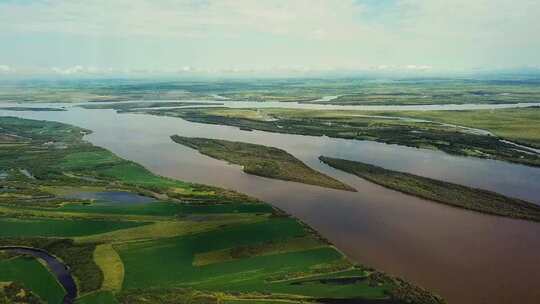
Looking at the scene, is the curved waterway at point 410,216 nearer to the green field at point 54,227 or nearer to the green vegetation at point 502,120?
the green field at point 54,227

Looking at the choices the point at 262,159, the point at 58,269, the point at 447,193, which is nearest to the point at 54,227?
the point at 58,269

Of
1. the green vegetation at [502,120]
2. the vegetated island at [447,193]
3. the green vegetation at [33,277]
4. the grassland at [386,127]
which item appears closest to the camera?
the green vegetation at [33,277]

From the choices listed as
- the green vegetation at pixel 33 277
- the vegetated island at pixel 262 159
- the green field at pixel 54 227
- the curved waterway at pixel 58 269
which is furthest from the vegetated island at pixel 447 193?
the green vegetation at pixel 33 277

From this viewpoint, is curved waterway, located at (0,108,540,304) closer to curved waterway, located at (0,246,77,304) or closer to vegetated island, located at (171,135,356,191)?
vegetated island, located at (171,135,356,191)

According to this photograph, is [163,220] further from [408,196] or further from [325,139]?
[325,139]

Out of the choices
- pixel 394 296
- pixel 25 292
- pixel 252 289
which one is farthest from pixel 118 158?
pixel 394 296

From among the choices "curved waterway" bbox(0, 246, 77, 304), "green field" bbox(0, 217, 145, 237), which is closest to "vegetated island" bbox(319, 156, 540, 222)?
"green field" bbox(0, 217, 145, 237)

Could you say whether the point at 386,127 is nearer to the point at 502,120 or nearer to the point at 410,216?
the point at 502,120
